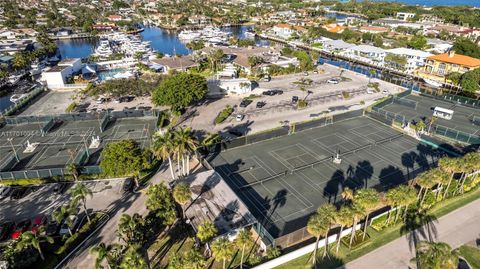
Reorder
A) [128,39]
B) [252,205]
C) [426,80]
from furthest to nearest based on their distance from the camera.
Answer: [128,39]
[426,80]
[252,205]

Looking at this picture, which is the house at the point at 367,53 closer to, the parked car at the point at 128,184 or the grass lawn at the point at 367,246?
the grass lawn at the point at 367,246

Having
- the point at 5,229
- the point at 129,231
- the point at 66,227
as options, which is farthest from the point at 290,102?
the point at 5,229

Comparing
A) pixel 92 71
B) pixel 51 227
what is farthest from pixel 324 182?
pixel 92 71

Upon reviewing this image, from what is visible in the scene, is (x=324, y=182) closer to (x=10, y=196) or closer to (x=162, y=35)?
(x=10, y=196)

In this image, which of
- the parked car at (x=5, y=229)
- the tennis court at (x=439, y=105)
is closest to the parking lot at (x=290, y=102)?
the tennis court at (x=439, y=105)

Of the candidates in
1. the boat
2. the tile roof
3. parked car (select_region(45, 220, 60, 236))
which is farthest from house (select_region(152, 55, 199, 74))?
the tile roof

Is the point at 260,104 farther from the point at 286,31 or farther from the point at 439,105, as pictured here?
the point at 286,31

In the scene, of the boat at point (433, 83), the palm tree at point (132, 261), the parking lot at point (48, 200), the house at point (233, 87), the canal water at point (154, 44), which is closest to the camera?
the palm tree at point (132, 261)

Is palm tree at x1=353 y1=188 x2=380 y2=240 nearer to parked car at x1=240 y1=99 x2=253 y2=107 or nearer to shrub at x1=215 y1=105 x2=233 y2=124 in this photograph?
shrub at x1=215 y1=105 x2=233 y2=124
